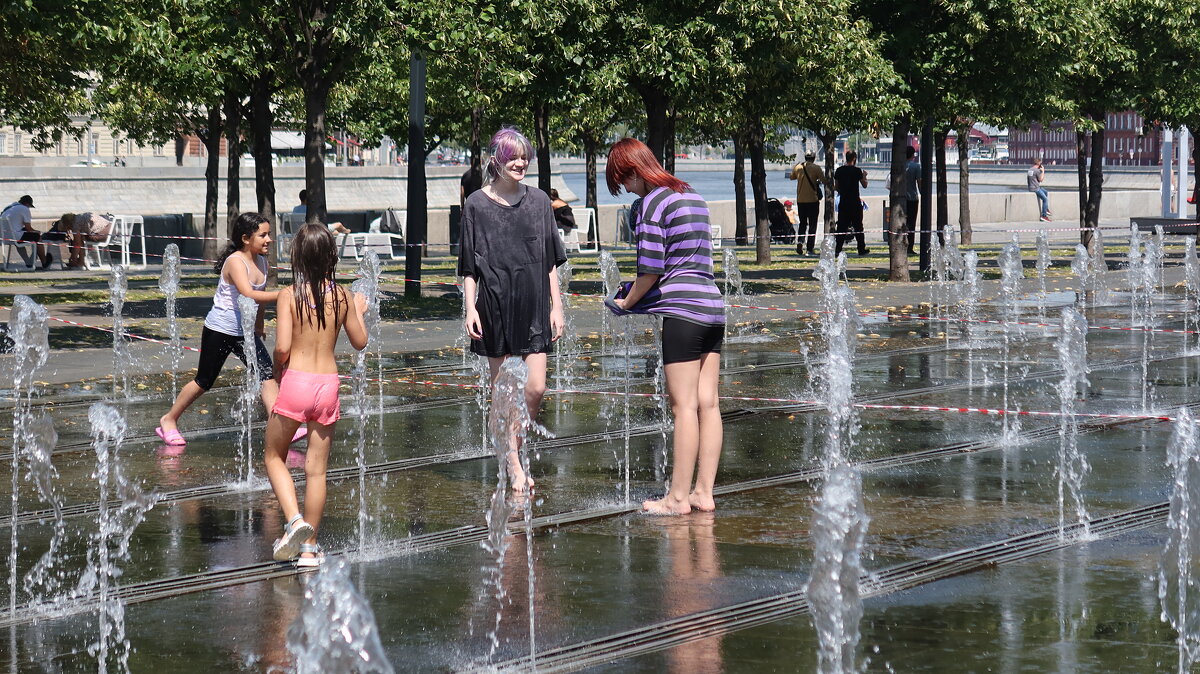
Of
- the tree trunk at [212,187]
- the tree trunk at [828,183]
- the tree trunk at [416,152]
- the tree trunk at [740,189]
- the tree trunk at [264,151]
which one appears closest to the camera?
the tree trunk at [416,152]

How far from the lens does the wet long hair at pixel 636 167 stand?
7301 mm

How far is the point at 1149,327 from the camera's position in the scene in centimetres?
1662

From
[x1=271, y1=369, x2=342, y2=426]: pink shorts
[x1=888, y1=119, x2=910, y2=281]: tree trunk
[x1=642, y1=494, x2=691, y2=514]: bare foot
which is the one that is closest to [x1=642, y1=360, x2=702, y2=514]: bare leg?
[x1=642, y1=494, x2=691, y2=514]: bare foot

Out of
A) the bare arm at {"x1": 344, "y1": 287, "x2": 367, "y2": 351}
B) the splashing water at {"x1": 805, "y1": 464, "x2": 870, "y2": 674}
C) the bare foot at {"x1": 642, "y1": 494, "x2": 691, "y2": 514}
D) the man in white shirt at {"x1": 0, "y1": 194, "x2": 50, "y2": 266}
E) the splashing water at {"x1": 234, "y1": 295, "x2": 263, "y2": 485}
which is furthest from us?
the man in white shirt at {"x1": 0, "y1": 194, "x2": 50, "y2": 266}

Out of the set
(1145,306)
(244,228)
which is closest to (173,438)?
(244,228)

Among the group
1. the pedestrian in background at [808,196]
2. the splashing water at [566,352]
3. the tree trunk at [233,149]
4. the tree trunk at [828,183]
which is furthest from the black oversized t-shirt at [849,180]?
the splashing water at [566,352]

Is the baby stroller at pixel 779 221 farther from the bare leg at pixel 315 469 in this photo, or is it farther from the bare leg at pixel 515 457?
the bare leg at pixel 315 469

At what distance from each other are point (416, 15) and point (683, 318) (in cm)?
1086

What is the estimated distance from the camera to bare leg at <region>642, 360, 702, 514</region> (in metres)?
7.33

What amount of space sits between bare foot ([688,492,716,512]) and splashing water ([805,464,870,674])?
2.33 m

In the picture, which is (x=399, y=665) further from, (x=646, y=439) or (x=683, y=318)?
(x=646, y=439)

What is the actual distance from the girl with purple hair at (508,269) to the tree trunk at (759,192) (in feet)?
64.0

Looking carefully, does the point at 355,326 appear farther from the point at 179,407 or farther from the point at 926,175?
the point at 926,175

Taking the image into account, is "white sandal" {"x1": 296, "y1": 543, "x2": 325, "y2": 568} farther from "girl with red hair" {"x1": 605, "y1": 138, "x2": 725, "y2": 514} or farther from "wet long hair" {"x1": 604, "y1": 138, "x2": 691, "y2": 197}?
"wet long hair" {"x1": 604, "y1": 138, "x2": 691, "y2": 197}
